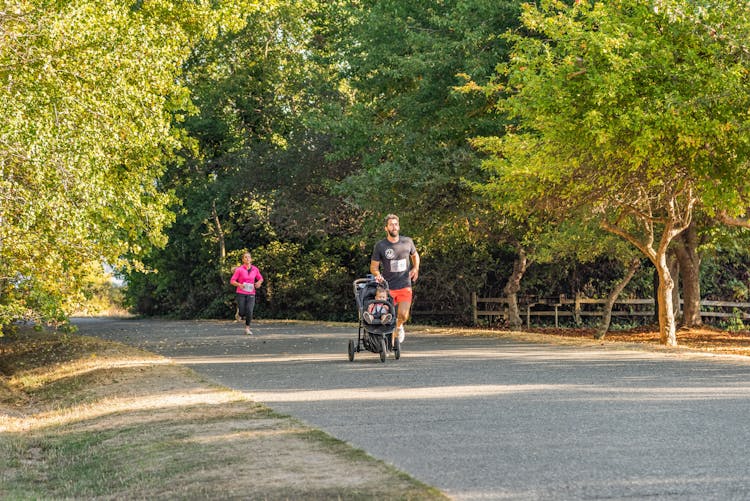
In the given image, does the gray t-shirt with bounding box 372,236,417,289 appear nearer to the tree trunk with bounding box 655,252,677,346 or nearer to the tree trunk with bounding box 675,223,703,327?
the tree trunk with bounding box 655,252,677,346

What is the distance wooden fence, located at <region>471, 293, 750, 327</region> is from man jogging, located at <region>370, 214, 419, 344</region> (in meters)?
19.8

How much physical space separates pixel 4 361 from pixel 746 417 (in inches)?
713

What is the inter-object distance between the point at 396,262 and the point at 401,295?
1.85 feet

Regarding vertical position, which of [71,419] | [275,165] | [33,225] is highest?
[275,165]

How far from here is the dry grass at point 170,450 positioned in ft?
24.0

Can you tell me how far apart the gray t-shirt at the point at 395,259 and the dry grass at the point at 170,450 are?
351cm

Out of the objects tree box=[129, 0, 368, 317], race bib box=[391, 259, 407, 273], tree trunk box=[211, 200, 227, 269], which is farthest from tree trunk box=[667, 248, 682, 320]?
race bib box=[391, 259, 407, 273]

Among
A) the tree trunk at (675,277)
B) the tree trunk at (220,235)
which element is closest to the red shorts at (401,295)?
the tree trunk at (675,277)

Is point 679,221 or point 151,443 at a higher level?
point 679,221

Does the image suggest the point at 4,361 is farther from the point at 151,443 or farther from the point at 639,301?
the point at 639,301

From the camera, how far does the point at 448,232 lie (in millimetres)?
31328

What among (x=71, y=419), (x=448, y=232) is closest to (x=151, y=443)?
(x=71, y=419)

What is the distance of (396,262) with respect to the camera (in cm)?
1666

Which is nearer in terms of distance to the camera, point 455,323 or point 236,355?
point 236,355
